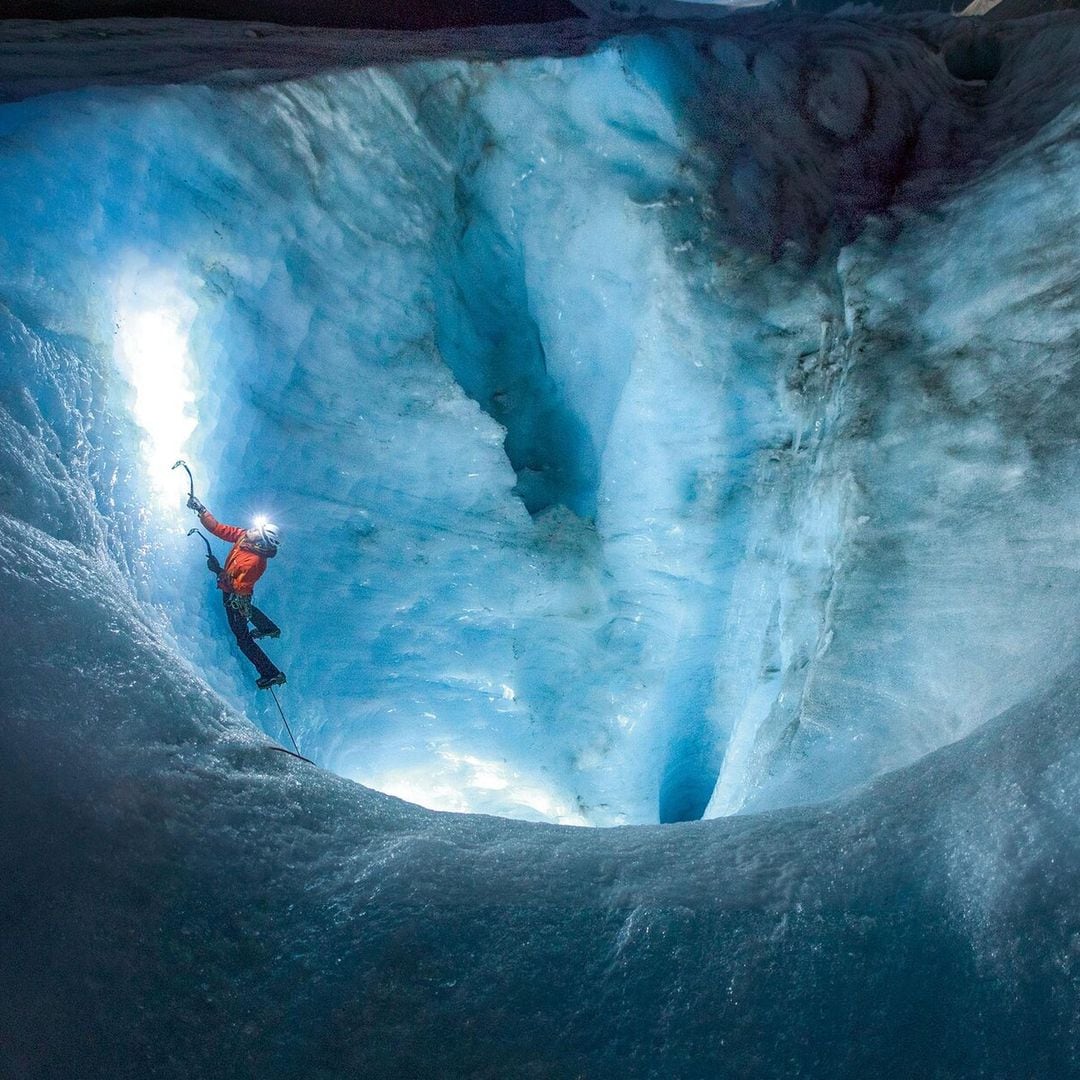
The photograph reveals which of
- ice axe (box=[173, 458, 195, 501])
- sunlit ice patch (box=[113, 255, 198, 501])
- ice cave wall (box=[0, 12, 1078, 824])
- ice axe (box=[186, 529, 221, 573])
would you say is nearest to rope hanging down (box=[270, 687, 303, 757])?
ice cave wall (box=[0, 12, 1078, 824])

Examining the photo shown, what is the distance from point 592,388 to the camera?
16.8ft

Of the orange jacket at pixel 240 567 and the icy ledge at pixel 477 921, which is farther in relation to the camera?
the orange jacket at pixel 240 567

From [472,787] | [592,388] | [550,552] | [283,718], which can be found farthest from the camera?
[472,787]

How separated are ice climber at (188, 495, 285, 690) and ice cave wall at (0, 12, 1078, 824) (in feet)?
0.47

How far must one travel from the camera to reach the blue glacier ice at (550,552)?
1657 millimetres

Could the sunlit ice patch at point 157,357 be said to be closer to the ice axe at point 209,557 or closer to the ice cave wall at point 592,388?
the ice cave wall at point 592,388

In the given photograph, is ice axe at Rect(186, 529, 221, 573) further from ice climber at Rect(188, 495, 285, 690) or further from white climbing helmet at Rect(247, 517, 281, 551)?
white climbing helmet at Rect(247, 517, 281, 551)

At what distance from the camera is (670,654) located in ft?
16.7

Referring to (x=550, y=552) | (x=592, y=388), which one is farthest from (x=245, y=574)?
(x=592, y=388)

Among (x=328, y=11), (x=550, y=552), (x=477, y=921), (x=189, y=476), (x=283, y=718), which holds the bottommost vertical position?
(x=477, y=921)

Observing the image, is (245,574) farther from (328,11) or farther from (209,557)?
(328,11)

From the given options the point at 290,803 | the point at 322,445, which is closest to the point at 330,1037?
the point at 290,803

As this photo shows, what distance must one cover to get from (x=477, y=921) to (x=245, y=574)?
2.86 meters

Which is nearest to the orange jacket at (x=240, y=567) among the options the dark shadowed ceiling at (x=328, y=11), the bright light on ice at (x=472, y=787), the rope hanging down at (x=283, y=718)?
the rope hanging down at (x=283, y=718)
